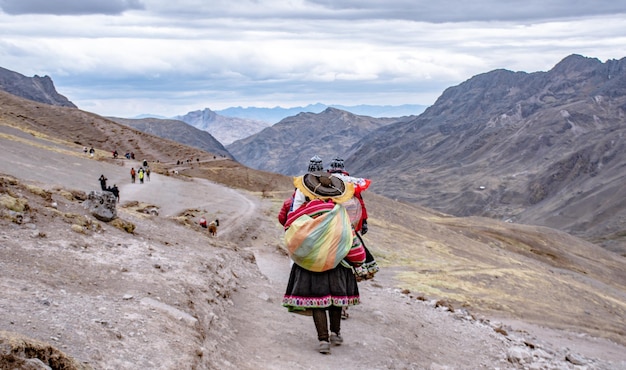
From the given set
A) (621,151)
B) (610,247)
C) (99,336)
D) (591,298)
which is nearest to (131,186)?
(591,298)

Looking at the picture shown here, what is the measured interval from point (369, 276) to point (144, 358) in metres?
3.98

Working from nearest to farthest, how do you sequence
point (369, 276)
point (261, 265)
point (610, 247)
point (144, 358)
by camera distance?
1. point (144, 358)
2. point (369, 276)
3. point (261, 265)
4. point (610, 247)

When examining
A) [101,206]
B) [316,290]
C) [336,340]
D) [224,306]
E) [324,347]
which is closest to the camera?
[316,290]

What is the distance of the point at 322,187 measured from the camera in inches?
335

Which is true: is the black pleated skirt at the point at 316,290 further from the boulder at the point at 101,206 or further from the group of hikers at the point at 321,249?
the boulder at the point at 101,206

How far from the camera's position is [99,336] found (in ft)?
20.8

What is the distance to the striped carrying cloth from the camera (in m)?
8.10

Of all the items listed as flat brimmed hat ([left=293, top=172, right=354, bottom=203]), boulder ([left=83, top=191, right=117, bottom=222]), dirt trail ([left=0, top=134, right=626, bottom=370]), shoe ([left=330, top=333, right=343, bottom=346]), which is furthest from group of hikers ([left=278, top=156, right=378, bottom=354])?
boulder ([left=83, top=191, right=117, bottom=222])

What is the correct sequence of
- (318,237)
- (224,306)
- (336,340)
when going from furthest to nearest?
(224,306) → (336,340) → (318,237)

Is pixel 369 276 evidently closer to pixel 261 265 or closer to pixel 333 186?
pixel 333 186

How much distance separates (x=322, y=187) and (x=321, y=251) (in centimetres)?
94

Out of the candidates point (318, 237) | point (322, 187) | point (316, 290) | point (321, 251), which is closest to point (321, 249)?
point (321, 251)

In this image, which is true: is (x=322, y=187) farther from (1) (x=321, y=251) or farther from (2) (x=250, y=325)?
(2) (x=250, y=325)

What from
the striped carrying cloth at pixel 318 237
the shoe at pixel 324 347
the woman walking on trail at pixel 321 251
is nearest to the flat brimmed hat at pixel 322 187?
the woman walking on trail at pixel 321 251
